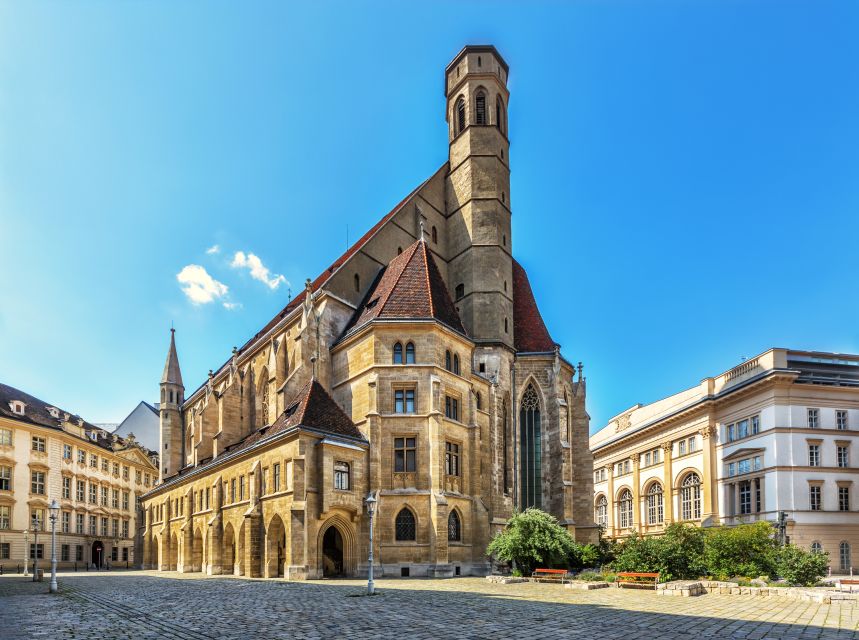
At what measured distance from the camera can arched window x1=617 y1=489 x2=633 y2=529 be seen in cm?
6694

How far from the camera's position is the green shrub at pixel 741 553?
80.7 ft

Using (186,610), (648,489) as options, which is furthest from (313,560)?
(648,489)

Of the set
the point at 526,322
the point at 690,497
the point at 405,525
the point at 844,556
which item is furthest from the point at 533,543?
the point at 690,497

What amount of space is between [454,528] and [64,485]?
132ft

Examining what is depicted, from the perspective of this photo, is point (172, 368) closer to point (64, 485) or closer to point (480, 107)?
point (64, 485)

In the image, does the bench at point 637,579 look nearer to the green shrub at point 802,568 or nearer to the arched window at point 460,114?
the green shrub at point 802,568

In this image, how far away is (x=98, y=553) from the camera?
205 ft

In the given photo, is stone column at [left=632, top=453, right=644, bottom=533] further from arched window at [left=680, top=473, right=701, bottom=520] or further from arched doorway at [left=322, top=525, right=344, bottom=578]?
arched doorway at [left=322, top=525, right=344, bottom=578]

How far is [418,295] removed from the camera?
34.8 meters

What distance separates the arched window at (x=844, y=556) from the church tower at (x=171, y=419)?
163 ft

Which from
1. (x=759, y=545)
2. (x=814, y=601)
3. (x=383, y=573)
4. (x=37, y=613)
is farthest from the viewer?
(x=383, y=573)

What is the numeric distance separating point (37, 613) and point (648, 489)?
179ft

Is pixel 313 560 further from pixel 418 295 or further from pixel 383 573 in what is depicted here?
pixel 418 295

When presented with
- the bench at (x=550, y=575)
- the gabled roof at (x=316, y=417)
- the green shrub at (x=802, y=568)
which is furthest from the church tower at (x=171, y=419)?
the green shrub at (x=802, y=568)
